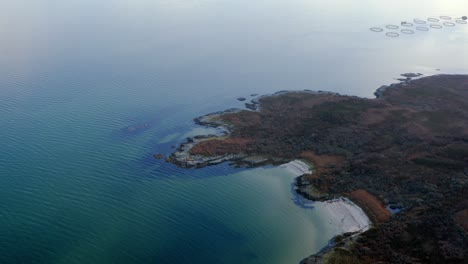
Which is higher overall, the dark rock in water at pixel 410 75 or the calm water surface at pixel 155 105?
the calm water surface at pixel 155 105

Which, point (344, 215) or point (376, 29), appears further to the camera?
point (376, 29)

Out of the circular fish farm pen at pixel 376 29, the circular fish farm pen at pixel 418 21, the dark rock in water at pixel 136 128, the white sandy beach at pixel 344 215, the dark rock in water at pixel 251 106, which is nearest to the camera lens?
the white sandy beach at pixel 344 215

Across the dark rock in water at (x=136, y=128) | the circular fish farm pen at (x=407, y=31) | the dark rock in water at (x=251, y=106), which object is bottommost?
the circular fish farm pen at (x=407, y=31)

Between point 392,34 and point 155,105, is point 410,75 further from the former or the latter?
point 155,105

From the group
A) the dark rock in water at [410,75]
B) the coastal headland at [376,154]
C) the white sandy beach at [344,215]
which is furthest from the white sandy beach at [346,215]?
the dark rock in water at [410,75]

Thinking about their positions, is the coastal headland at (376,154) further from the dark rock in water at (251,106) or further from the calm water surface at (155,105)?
the calm water surface at (155,105)

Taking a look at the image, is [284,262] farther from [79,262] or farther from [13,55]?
Result: [13,55]

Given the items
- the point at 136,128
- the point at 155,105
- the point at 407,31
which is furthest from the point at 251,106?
the point at 407,31

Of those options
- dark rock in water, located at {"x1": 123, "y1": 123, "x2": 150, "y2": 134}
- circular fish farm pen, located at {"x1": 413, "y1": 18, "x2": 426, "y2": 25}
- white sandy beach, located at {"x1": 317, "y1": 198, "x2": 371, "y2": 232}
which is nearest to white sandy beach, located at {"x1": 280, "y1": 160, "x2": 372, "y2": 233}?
white sandy beach, located at {"x1": 317, "y1": 198, "x2": 371, "y2": 232}
